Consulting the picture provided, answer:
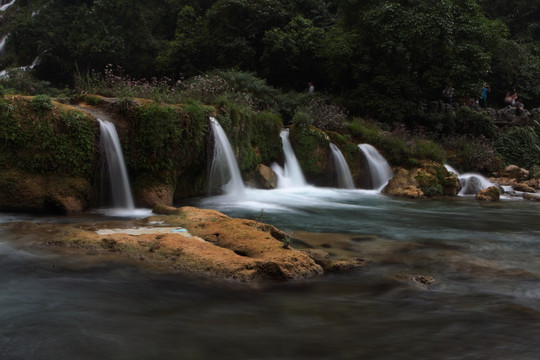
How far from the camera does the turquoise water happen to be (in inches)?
126

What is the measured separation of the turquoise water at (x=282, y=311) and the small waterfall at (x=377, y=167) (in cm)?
1026

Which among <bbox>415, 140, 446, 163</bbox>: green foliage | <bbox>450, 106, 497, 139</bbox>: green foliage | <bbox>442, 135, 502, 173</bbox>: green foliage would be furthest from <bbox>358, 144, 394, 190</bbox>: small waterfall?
<bbox>450, 106, 497, 139</bbox>: green foliage

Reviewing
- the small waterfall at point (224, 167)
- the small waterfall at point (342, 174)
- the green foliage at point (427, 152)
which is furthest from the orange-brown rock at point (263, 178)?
the green foliage at point (427, 152)

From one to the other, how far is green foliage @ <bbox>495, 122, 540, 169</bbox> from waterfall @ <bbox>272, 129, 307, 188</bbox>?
41.9 ft

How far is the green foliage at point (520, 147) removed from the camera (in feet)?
73.4

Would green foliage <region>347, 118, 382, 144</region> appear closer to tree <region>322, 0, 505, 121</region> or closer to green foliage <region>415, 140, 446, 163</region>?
green foliage <region>415, 140, 446, 163</region>

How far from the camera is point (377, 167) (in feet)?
55.1

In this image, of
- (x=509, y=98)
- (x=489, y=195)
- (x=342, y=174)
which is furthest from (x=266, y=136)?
(x=509, y=98)

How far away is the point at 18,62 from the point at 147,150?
98.4ft

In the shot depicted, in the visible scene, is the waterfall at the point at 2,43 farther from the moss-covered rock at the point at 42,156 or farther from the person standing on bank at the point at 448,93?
the person standing on bank at the point at 448,93

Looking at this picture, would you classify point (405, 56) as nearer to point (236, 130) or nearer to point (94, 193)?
point (236, 130)

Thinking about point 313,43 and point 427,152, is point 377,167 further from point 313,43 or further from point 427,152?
point 313,43

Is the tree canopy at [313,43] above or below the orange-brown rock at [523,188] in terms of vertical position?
Result: above

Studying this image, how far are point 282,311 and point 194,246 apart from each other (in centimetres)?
173
